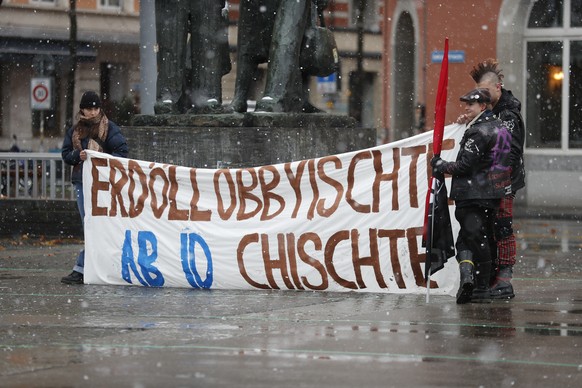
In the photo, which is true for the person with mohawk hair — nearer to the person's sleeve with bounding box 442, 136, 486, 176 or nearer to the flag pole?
the flag pole

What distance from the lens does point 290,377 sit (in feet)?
25.7

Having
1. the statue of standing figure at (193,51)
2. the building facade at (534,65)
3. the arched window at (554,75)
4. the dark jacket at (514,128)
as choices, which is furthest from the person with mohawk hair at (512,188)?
the arched window at (554,75)

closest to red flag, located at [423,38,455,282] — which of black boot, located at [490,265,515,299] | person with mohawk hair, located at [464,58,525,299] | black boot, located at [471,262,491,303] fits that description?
black boot, located at [471,262,491,303]

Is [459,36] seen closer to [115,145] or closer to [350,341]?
[115,145]

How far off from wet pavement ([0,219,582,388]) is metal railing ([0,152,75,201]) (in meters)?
5.85

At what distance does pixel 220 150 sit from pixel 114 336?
5.49m

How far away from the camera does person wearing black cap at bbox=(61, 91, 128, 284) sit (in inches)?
516

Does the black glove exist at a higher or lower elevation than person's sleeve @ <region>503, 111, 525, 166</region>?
lower

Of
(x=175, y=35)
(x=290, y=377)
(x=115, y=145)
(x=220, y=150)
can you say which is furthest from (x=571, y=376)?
(x=175, y=35)

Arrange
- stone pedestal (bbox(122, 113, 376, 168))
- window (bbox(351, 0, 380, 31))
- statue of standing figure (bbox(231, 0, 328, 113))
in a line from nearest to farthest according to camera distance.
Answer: stone pedestal (bbox(122, 113, 376, 168)) → statue of standing figure (bbox(231, 0, 328, 113)) → window (bbox(351, 0, 380, 31))

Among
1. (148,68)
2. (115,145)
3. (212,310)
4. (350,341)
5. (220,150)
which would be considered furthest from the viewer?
(148,68)

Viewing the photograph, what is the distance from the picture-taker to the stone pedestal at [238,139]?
14.7 meters

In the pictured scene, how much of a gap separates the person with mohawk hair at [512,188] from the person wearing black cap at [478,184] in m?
0.18

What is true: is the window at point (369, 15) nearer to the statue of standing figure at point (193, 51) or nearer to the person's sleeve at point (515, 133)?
the statue of standing figure at point (193, 51)
